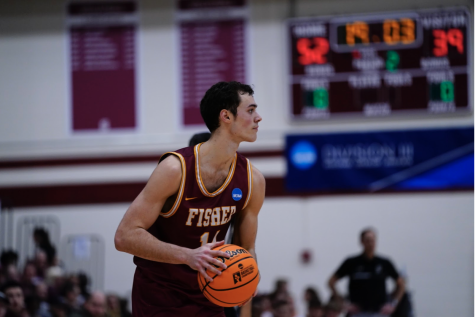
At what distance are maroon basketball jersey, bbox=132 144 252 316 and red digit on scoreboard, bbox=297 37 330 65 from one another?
6.46 metres

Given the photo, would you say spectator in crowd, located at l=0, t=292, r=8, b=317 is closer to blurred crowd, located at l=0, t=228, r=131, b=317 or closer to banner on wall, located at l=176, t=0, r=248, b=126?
blurred crowd, located at l=0, t=228, r=131, b=317

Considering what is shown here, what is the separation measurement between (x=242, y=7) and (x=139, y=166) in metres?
3.33

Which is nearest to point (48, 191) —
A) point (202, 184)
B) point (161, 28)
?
point (161, 28)

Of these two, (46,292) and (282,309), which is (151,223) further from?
(46,292)

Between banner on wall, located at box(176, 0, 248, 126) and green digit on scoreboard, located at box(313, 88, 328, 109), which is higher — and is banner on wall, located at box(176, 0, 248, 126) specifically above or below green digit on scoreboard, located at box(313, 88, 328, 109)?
above

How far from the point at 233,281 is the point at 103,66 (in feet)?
26.5

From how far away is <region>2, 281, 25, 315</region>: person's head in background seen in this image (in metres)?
6.01

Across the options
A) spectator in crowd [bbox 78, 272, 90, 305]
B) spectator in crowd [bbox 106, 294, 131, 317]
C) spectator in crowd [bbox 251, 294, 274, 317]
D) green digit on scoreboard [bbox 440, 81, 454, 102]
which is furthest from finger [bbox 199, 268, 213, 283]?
green digit on scoreboard [bbox 440, 81, 454, 102]

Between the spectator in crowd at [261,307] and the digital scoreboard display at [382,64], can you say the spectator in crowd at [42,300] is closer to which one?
the spectator in crowd at [261,307]

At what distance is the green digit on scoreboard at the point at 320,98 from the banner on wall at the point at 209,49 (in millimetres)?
1358

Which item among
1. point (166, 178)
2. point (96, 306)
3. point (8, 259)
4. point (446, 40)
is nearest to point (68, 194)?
point (8, 259)

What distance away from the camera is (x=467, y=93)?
9.35m

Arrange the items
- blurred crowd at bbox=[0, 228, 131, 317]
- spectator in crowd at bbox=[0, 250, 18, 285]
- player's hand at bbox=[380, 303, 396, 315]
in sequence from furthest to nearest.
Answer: spectator in crowd at bbox=[0, 250, 18, 285], player's hand at bbox=[380, 303, 396, 315], blurred crowd at bbox=[0, 228, 131, 317]

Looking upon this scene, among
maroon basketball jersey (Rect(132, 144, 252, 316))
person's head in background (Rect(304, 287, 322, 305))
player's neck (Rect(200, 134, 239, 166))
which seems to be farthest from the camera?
person's head in background (Rect(304, 287, 322, 305))
